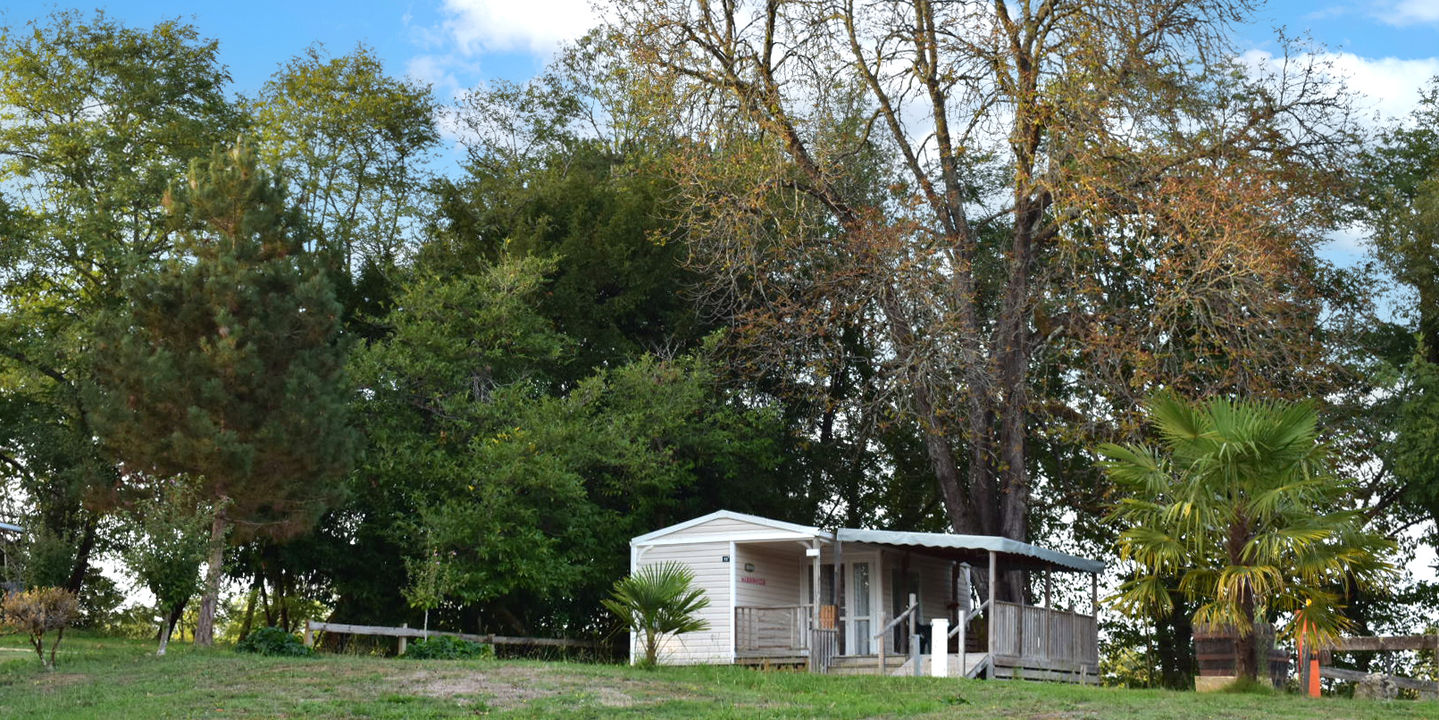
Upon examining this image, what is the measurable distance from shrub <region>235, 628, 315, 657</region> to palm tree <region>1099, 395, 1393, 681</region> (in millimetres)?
11311

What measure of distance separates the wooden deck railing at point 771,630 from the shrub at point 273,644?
6.70 meters

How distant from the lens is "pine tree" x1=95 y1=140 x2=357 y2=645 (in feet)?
66.5

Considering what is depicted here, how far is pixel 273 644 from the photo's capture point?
19.0 meters

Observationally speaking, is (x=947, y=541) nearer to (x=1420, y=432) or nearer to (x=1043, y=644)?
(x=1043, y=644)

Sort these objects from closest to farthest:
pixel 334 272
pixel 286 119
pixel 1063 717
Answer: pixel 1063 717, pixel 334 272, pixel 286 119

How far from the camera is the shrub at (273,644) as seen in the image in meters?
18.8

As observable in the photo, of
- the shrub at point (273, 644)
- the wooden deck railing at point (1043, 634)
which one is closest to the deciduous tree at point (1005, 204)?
the wooden deck railing at point (1043, 634)

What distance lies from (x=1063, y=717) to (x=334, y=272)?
2095 centimetres

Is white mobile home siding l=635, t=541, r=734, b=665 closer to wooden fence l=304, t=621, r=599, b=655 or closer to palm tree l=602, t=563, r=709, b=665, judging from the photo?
wooden fence l=304, t=621, r=599, b=655

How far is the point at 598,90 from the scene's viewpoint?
123 feet

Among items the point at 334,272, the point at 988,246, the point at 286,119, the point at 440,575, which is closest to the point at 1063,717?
the point at 440,575

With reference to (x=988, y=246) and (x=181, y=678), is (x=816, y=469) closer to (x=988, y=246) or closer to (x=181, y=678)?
(x=988, y=246)

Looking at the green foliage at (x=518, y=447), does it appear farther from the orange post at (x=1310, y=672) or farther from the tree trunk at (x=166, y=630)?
the orange post at (x=1310, y=672)

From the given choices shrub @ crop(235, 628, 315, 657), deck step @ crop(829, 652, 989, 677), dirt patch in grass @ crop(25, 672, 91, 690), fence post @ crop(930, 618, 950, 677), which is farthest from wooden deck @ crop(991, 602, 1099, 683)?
dirt patch in grass @ crop(25, 672, 91, 690)
